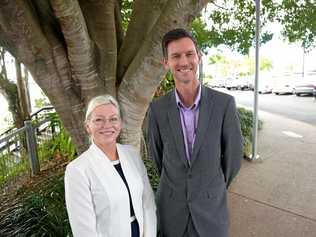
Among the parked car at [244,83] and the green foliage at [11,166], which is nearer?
the green foliage at [11,166]

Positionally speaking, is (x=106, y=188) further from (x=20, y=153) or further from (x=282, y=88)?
(x=282, y=88)

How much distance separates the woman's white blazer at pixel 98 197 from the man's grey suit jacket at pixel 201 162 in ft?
0.80

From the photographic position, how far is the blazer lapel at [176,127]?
1.99m

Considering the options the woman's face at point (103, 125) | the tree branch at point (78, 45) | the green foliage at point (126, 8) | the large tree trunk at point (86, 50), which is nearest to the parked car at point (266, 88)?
the green foliage at point (126, 8)

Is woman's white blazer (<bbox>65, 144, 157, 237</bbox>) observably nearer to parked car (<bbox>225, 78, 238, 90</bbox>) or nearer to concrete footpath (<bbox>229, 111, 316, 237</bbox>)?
concrete footpath (<bbox>229, 111, 316, 237</bbox>)

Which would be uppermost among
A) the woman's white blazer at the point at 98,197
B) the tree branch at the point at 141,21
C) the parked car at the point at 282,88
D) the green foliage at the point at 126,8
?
the green foliage at the point at 126,8

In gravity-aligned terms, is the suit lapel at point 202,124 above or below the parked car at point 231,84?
above

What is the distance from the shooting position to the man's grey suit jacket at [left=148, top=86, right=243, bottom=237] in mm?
1981

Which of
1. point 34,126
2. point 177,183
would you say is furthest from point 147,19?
point 34,126

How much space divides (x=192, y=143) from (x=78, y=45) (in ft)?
4.83

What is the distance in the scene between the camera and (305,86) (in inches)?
865

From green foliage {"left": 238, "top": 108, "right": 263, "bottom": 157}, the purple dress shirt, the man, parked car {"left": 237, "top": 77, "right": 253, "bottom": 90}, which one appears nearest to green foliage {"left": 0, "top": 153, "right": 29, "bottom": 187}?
the man

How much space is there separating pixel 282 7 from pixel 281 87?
22494 millimetres

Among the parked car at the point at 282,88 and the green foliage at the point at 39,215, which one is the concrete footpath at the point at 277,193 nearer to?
the green foliage at the point at 39,215
